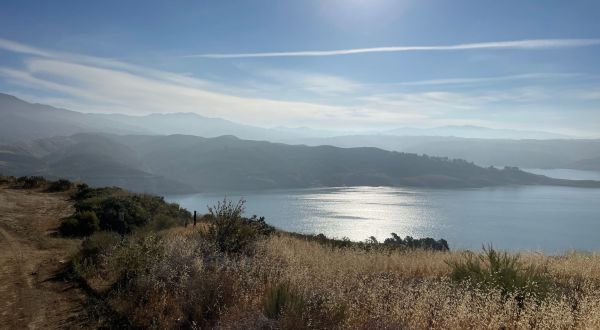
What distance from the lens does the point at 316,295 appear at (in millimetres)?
6590

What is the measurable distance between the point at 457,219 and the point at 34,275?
120 metres

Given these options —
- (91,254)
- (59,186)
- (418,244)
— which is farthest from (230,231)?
(418,244)

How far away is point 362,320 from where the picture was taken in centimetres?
578

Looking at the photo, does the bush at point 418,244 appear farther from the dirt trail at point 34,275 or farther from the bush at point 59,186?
the bush at point 59,186

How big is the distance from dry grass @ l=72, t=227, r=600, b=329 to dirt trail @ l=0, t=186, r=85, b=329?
85 centimetres

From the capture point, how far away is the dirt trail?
6543mm

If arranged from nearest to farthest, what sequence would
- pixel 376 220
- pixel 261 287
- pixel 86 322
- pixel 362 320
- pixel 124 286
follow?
pixel 362 320, pixel 86 322, pixel 261 287, pixel 124 286, pixel 376 220

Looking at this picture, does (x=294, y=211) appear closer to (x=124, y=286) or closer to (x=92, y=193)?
(x=92, y=193)

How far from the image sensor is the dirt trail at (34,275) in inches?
258

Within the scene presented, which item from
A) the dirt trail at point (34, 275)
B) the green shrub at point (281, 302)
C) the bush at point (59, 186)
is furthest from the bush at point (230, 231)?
the bush at point (59, 186)

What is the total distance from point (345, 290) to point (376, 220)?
10733 cm

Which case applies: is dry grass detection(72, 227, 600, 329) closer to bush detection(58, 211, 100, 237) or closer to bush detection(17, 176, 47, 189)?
bush detection(58, 211, 100, 237)

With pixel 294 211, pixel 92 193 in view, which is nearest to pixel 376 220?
pixel 294 211

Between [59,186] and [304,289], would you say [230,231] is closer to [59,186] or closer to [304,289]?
[304,289]
